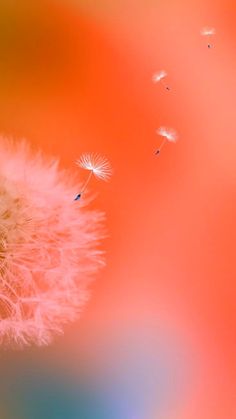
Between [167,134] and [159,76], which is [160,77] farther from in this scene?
A: [167,134]

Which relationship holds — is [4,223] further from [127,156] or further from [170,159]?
[170,159]

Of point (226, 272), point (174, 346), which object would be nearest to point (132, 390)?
point (174, 346)

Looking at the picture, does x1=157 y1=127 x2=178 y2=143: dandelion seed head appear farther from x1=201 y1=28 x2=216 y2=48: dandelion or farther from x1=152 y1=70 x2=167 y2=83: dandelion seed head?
x1=201 y1=28 x2=216 y2=48: dandelion

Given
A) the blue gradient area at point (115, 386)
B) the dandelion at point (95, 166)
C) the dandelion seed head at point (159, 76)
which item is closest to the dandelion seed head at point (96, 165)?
the dandelion at point (95, 166)

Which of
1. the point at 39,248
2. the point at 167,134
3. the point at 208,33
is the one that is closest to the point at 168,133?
the point at 167,134

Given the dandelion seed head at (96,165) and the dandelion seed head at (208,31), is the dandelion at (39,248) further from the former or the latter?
the dandelion seed head at (208,31)

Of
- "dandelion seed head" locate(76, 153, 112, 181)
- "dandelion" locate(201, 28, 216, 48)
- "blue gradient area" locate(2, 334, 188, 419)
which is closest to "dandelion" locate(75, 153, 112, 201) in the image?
"dandelion seed head" locate(76, 153, 112, 181)
